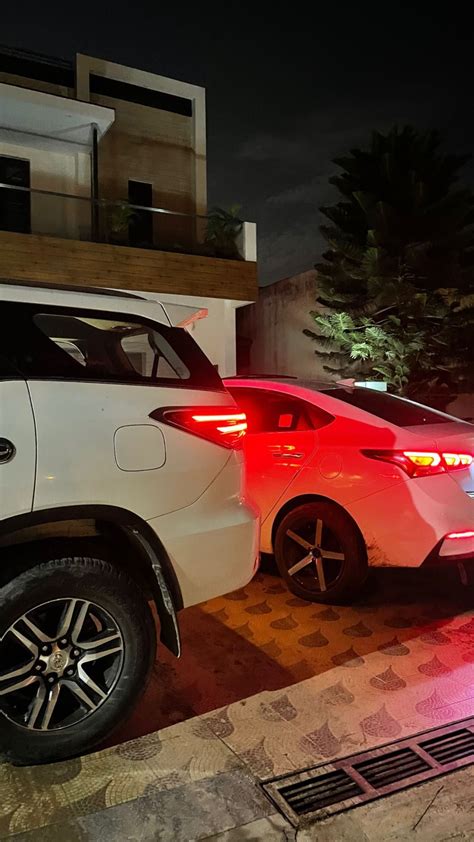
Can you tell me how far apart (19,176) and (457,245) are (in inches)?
396

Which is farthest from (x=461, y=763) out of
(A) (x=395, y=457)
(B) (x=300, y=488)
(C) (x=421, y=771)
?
(B) (x=300, y=488)

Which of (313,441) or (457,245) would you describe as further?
(457,245)

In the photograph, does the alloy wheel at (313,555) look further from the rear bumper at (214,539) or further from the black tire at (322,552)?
the rear bumper at (214,539)

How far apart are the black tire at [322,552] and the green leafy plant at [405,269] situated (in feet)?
39.1

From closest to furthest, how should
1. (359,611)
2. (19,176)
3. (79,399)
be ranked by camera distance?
(79,399)
(359,611)
(19,176)

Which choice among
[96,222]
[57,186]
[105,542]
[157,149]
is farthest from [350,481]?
[157,149]

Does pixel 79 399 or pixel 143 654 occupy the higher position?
pixel 79 399

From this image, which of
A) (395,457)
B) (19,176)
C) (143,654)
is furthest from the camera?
(19,176)

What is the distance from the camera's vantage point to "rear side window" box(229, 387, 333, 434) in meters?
4.63

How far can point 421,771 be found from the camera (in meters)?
2.61

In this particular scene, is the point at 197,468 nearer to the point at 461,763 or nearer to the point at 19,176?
the point at 461,763

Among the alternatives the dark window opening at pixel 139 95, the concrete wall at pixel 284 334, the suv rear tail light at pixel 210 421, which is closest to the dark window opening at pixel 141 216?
the dark window opening at pixel 139 95

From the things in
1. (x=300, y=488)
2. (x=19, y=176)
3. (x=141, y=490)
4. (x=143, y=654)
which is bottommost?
(x=143, y=654)

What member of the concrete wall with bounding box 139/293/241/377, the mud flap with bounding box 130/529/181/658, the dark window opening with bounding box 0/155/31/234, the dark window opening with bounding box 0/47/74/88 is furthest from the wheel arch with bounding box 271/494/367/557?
the dark window opening with bounding box 0/47/74/88
